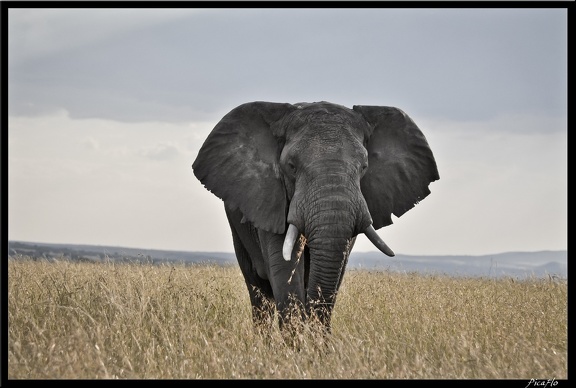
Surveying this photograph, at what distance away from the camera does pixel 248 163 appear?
31.4ft

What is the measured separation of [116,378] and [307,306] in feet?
8.42

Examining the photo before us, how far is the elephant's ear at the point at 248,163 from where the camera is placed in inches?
363

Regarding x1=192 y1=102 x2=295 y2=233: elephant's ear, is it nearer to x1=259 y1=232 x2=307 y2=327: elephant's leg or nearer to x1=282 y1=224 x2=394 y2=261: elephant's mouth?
x1=259 y1=232 x2=307 y2=327: elephant's leg

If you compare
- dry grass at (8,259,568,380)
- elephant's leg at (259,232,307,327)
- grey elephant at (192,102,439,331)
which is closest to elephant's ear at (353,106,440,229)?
grey elephant at (192,102,439,331)

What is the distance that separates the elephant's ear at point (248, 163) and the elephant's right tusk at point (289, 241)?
41cm

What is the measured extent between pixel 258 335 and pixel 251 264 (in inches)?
80.7

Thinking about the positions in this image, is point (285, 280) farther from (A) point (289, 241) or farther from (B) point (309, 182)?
(B) point (309, 182)

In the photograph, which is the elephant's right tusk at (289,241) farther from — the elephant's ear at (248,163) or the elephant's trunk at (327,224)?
the elephant's ear at (248,163)

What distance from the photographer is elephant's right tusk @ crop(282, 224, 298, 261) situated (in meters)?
8.55

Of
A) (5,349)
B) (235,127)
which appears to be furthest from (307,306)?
(5,349)

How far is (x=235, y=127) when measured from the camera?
977cm

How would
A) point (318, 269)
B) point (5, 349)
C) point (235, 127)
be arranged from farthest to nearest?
point (235, 127)
point (318, 269)
point (5, 349)

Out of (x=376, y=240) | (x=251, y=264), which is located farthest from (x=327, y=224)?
(x=251, y=264)

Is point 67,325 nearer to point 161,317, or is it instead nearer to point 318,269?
point 161,317
